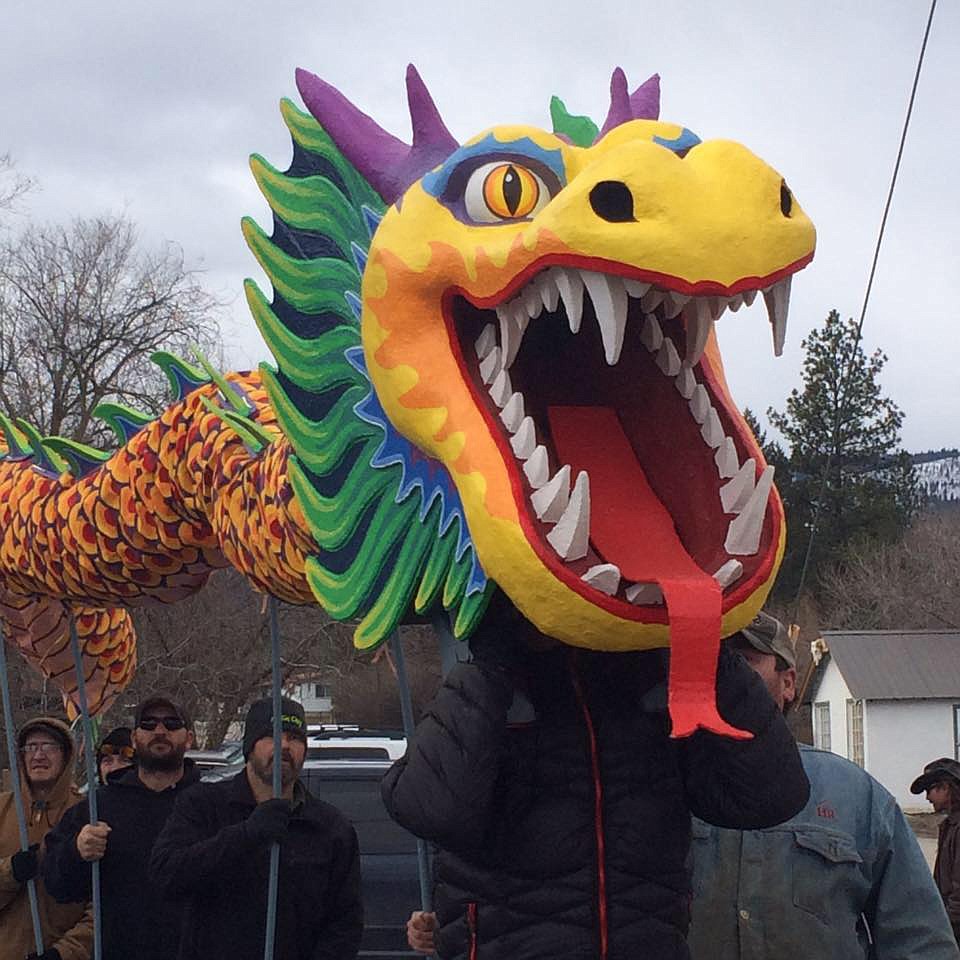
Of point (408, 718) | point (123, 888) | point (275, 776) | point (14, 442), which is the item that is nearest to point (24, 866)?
point (123, 888)

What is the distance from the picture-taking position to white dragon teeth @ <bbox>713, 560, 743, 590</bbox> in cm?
234

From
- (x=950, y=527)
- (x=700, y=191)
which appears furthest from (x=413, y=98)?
(x=950, y=527)

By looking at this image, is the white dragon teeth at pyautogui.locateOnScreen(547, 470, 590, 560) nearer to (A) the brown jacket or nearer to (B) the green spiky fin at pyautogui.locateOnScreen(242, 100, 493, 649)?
(B) the green spiky fin at pyautogui.locateOnScreen(242, 100, 493, 649)

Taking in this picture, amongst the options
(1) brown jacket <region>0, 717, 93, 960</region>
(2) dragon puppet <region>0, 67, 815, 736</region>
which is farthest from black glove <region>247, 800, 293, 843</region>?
(1) brown jacket <region>0, 717, 93, 960</region>

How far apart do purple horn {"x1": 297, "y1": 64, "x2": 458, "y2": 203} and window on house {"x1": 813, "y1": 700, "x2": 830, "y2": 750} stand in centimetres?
3088

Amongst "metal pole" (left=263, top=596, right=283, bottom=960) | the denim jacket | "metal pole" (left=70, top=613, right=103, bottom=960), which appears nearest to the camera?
the denim jacket

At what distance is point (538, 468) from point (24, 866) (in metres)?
2.81

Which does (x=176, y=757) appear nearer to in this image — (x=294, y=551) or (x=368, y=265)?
(x=294, y=551)

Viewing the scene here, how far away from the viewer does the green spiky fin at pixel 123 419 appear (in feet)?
13.8

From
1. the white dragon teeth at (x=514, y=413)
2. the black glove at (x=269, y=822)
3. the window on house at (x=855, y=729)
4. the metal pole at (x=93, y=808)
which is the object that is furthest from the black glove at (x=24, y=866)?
the window on house at (x=855, y=729)

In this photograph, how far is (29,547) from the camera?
4316mm

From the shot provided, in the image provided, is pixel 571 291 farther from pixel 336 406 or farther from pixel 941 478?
pixel 941 478

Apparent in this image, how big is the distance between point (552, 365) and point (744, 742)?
76 cm

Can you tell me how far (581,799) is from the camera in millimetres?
2430
